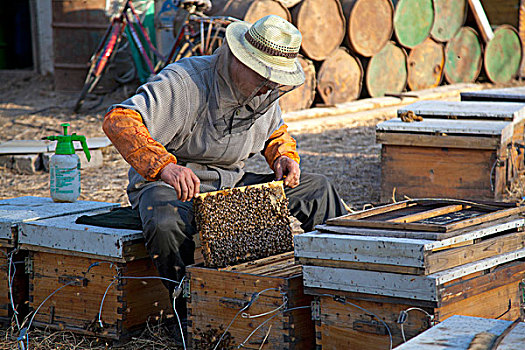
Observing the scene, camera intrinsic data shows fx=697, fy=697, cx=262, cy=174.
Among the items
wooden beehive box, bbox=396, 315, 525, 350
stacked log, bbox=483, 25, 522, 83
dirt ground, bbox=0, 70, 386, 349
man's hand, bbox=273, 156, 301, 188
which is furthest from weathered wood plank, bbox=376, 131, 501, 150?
stacked log, bbox=483, 25, 522, 83

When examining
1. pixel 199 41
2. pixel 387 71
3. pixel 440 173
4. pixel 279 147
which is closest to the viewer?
pixel 279 147

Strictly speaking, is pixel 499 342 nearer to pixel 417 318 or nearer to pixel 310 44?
pixel 417 318

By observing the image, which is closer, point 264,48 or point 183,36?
point 264,48

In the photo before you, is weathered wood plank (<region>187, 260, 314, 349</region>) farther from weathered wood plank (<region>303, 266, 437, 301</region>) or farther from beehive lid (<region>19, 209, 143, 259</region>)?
beehive lid (<region>19, 209, 143, 259</region>)

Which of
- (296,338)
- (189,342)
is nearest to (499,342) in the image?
(296,338)

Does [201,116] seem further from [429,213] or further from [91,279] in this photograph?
[429,213]

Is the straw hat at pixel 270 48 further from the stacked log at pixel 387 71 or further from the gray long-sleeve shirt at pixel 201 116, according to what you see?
the stacked log at pixel 387 71

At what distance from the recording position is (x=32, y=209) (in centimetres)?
348

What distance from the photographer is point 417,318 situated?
7.57 ft

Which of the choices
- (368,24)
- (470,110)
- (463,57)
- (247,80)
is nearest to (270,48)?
(247,80)

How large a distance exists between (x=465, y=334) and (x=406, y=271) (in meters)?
0.38

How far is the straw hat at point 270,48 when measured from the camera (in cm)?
292

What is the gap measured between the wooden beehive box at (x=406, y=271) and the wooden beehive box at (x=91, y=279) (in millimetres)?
865

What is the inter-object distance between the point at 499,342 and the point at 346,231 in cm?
75
